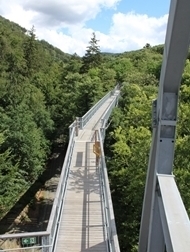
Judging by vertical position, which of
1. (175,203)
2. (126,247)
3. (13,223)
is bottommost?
(13,223)

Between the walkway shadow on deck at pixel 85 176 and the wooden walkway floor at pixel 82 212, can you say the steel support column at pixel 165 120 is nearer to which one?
the wooden walkway floor at pixel 82 212

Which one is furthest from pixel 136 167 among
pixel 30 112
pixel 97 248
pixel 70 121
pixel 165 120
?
pixel 30 112

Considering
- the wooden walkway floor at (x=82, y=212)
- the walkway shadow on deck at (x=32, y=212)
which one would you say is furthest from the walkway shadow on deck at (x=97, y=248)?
the walkway shadow on deck at (x=32, y=212)

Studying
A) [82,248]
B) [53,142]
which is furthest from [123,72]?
[82,248]

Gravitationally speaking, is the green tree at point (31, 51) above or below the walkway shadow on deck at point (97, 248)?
above

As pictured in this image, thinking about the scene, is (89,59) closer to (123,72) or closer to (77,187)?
(123,72)
